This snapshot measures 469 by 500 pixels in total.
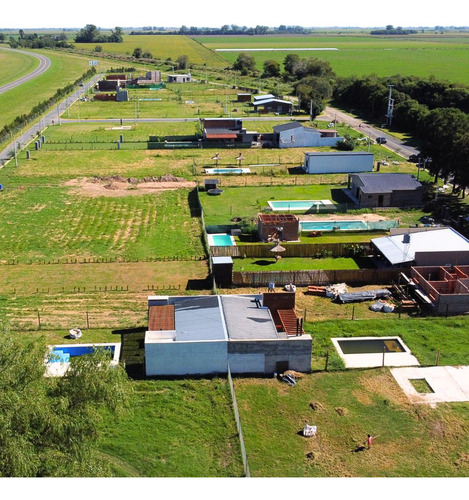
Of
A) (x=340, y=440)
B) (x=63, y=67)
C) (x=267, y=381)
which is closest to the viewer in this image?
(x=340, y=440)

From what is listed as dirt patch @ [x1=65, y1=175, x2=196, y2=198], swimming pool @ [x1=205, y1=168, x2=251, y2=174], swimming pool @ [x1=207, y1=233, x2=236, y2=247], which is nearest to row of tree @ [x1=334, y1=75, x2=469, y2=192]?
swimming pool @ [x1=205, y1=168, x2=251, y2=174]

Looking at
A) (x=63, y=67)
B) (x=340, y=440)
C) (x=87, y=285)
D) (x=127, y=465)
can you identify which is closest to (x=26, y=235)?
(x=87, y=285)

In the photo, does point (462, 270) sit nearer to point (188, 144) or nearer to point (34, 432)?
point (34, 432)

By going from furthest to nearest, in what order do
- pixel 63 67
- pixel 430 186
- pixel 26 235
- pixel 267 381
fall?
pixel 63 67 < pixel 430 186 < pixel 26 235 < pixel 267 381

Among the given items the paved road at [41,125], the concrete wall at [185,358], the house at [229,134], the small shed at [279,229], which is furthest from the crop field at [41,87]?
the concrete wall at [185,358]

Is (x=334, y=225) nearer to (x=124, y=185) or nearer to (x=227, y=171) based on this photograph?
(x=227, y=171)

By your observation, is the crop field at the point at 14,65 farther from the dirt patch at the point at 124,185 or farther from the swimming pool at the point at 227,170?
the swimming pool at the point at 227,170
